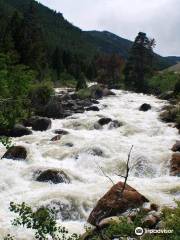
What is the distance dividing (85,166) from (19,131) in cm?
767

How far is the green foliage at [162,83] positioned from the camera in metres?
60.2

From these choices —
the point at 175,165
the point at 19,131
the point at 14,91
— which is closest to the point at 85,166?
the point at 175,165

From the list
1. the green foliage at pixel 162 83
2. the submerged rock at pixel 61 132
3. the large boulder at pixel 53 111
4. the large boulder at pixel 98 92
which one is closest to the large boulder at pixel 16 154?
the submerged rock at pixel 61 132

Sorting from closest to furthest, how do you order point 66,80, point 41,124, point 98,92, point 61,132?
point 61,132
point 41,124
point 98,92
point 66,80

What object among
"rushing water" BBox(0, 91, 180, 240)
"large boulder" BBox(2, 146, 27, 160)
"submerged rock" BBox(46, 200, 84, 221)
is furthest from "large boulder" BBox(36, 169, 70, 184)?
"large boulder" BBox(2, 146, 27, 160)

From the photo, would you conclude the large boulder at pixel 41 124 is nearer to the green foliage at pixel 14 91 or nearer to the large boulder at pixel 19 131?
the large boulder at pixel 19 131

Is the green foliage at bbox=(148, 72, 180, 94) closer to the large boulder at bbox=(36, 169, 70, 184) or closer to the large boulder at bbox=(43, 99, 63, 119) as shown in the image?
the large boulder at bbox=(43, 99, 63, 119)

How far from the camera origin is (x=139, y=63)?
6875cm

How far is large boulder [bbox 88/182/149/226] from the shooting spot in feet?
50.2

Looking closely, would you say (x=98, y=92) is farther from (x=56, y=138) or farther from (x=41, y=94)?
(x=56, y=138)

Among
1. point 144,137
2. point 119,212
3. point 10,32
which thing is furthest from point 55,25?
point 119,212

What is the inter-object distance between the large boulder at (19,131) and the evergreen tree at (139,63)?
3983 centimetres

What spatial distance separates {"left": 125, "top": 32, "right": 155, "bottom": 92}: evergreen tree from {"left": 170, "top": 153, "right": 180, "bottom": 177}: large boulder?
4603 centimetres

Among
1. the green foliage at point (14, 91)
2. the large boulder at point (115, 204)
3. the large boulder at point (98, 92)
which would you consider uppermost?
the green foliage at point (14, 91)
